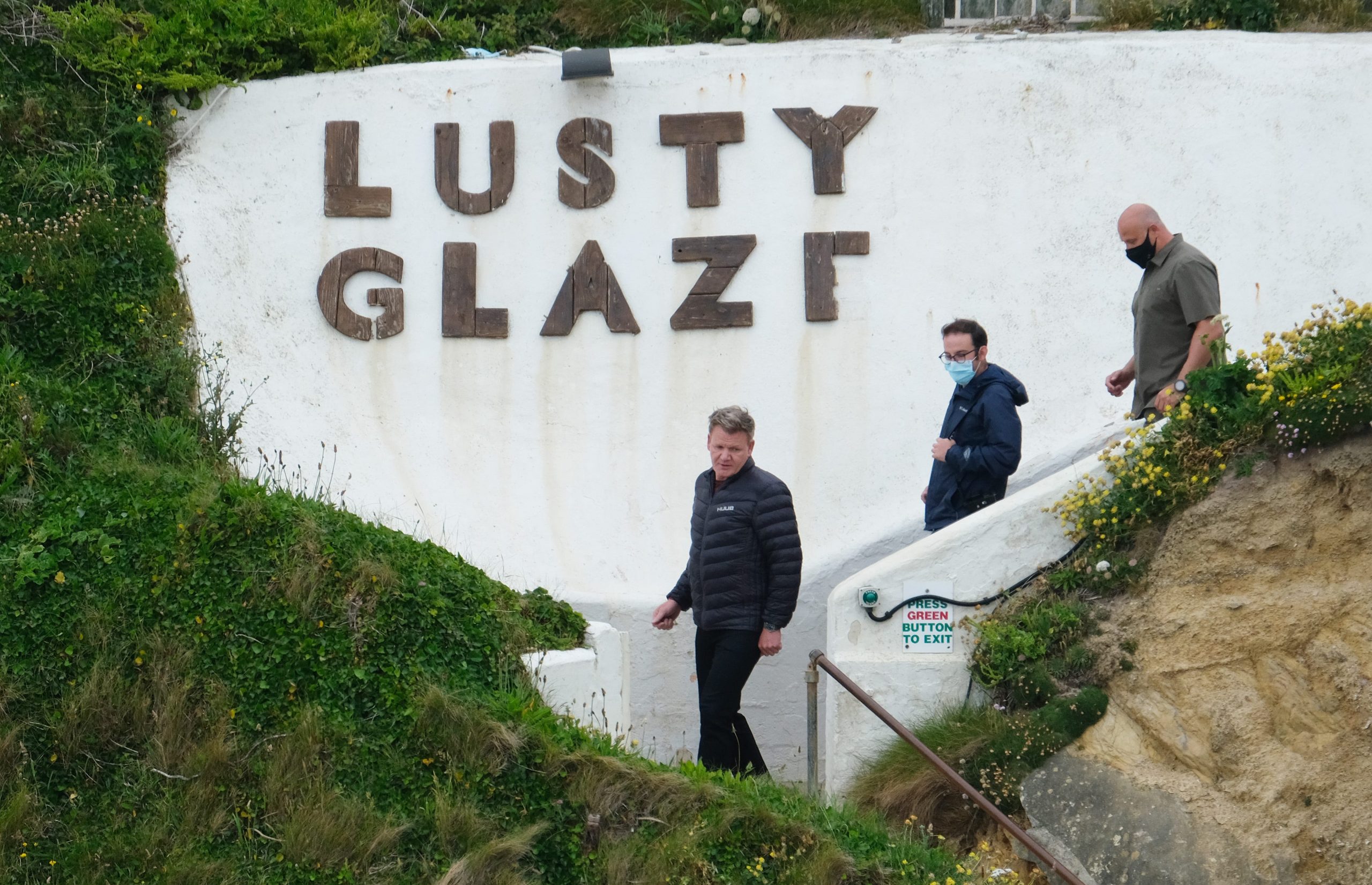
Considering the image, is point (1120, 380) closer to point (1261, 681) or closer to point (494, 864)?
point (1261, 681)

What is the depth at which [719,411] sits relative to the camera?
650 centimetres

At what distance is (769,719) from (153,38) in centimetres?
633

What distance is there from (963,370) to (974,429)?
1.00 feet

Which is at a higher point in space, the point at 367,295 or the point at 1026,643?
the point at 367,295

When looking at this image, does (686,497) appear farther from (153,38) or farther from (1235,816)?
(153,38)

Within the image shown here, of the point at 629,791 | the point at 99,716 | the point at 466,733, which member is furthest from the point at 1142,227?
the point at 99,716

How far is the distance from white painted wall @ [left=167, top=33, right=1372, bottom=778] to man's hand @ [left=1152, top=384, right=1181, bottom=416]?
181 centimetres

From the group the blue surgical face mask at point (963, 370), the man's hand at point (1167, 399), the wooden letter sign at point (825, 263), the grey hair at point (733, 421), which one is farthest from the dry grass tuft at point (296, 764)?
the wooden letter sign at point (825, 263)

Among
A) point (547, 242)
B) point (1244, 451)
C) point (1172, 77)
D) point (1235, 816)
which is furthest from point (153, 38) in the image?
point (1235, 816)

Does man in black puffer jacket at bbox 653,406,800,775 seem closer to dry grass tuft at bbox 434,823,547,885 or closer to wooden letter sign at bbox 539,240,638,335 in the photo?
dry grass tuft at bbox 434,823,547,885

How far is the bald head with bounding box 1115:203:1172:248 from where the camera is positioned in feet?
23.3

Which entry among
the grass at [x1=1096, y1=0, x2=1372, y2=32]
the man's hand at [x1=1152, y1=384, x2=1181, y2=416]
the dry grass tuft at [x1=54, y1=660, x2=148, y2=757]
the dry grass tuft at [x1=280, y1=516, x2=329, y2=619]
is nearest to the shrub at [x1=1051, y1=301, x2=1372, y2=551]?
the man's hand at [x1=1152, y1=384, x2=1181, y2=416]

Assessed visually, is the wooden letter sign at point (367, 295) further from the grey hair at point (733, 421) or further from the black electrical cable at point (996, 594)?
the black electrical cable at point (996, 594)

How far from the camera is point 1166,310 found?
23.1 ft
